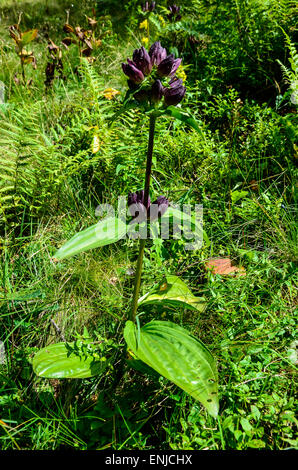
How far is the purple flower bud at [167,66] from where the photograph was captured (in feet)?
4.03

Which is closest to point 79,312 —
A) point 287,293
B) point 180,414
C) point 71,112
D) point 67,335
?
point 67,335

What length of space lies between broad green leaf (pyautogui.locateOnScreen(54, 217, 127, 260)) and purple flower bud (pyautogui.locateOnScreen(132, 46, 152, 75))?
20.4 inches

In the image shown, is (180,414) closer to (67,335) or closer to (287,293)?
(67,335)

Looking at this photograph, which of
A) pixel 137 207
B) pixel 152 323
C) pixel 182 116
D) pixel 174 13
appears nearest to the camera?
pixel 182 116

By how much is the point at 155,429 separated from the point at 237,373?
374 mm

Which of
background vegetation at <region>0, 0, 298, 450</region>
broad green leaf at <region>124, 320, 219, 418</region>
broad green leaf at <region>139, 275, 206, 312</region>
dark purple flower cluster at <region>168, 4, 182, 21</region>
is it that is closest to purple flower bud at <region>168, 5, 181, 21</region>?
dark purple flower cluster at <region>168, 4, 182, 21</region>

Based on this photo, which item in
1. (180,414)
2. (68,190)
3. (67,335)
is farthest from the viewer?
(68,190)

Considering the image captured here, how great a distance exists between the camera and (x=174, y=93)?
1219mm

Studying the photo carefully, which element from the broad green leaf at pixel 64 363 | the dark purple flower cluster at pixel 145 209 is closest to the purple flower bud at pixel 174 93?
the dark purple flower cluster at pixel 145 209

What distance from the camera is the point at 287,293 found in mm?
1798

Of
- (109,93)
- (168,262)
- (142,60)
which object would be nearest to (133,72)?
(142,60)

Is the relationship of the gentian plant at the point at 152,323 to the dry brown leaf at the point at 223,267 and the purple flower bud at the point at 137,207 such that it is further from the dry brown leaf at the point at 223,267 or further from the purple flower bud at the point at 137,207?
the dry brown leaf at the point at 223,267

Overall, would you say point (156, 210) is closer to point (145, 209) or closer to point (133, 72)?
point (145, 209)

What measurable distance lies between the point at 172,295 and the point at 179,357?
34 centimetres
